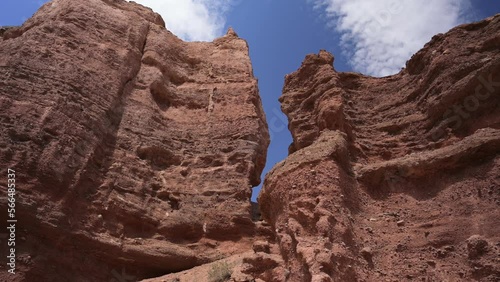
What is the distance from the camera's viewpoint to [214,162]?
17984mm

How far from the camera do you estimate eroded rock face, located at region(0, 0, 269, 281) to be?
13.3m

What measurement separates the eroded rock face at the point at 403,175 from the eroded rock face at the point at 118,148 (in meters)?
5.10

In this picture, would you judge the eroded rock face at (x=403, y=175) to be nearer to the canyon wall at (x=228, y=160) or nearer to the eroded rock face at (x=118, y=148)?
the canyon wall at (x=228, y=160)

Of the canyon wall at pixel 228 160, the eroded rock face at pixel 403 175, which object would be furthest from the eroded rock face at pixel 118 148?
the eroded rock face at pixel 403 175

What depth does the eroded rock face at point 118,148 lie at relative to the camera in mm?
13273

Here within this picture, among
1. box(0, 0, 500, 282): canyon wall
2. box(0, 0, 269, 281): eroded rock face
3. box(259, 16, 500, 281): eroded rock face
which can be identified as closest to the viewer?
box(259, 16, 500, 281): eroded rock face

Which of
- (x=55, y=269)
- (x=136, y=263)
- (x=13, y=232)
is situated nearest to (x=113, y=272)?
(x=136, y=263)

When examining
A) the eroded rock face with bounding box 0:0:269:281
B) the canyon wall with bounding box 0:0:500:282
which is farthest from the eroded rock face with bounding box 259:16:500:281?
the eroded rock face with bounding box 0:0:269:281

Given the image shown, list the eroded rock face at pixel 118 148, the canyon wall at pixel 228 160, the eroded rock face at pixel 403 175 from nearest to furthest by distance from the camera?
the eroded rock face at pixel 403 175 < the canyon wall at pixel 228 160 < the eroded rock face at pixel 118 148

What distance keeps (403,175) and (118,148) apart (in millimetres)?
10616

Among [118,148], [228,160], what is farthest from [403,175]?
[118,148]

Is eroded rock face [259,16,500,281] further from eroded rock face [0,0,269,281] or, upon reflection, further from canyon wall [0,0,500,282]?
eroded rock face [0,0,269,281]

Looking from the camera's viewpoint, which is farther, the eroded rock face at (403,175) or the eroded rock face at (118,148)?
the eroded rock face at (118,148)

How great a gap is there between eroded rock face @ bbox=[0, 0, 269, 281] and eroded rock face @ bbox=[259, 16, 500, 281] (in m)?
5.10
